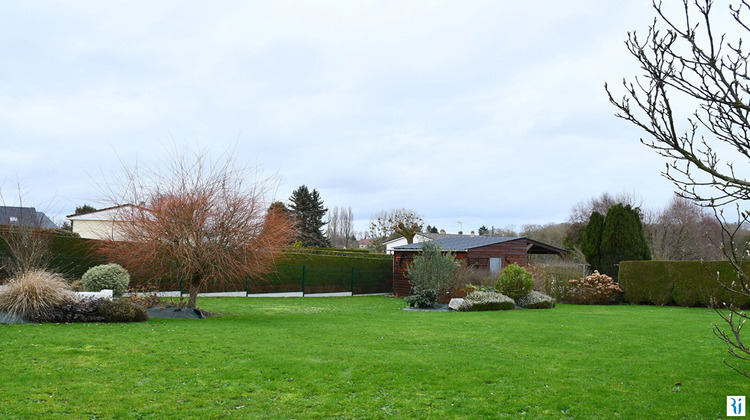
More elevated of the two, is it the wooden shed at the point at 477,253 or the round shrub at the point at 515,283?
the wooden shed at the point at 477,253

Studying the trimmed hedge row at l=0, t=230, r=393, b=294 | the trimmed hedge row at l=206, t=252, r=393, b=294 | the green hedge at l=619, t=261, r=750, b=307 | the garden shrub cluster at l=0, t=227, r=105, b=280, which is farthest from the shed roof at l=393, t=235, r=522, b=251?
the garden shrub cluster at l=0, t=227, r=105, b=280

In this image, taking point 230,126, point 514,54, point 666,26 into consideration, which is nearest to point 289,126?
point 230,126

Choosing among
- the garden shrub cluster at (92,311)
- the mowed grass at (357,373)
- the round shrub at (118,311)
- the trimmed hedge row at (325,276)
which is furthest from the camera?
the trimmed hedge row at (325,276)

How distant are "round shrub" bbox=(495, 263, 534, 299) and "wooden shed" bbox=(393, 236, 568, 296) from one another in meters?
5.13

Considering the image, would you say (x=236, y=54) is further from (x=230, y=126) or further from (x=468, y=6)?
(x=468, y=6)

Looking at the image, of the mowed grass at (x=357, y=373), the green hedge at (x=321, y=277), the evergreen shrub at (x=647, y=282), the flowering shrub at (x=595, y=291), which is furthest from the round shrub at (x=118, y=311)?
the evergreen shrub at (x=647, y=282)

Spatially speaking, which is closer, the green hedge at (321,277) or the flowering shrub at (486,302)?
the flowering shrub at (486,302)

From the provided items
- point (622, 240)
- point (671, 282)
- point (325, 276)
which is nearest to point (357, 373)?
point (671, 282)

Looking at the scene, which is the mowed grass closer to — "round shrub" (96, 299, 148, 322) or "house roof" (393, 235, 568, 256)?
"round shrub" (96, 299, 148, 322)

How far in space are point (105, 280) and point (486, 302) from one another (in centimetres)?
1211

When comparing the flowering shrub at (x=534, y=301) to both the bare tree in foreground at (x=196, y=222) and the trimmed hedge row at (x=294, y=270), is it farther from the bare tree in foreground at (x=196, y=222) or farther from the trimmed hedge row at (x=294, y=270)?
the trimmed hedge row at (x=294, y=270)

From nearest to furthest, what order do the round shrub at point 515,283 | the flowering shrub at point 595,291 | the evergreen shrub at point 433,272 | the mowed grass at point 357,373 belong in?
1. the mowed grass at point 357,373
2. the round shrub at point 515,283
3. the evergreen shrub at point 433,272
4. the flowering shrub at point 595,291

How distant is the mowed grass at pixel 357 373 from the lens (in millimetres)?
5383

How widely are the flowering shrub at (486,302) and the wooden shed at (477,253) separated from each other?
6.39 meters
